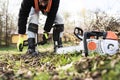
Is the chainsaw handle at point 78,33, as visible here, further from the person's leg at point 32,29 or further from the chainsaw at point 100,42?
the person's leg at point 32,29

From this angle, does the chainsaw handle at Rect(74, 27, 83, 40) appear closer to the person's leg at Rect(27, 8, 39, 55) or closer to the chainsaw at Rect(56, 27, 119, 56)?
the chainsaw at Rect(56, 27, 119, 56)

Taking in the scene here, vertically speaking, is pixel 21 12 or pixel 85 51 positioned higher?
pixel 21 12

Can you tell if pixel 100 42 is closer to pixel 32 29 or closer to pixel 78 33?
pixel 78 33

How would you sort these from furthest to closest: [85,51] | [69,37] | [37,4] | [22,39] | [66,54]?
[69,37]
[22,39]
[37,4]
[66,54]
[85,51]

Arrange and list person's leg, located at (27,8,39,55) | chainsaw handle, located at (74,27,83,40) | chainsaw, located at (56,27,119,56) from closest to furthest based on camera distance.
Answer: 1. chainsaw, located at (56,27,119,56)
2. chainsaw handle, located at (74,27,83,40)
3. person's leg, located at (27,8,39,55)

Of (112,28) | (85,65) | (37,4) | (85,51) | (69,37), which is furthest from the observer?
(69,37)

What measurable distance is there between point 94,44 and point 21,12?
2009 millimetres

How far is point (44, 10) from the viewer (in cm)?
808

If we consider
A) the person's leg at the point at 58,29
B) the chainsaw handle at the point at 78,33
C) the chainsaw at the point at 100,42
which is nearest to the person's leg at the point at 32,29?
the person's leg at the point at 58,29

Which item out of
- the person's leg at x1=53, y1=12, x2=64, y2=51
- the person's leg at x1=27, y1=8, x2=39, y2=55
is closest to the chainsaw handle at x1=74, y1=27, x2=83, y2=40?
the person's leg at x1=53, y1=12, x2=64, y2=51

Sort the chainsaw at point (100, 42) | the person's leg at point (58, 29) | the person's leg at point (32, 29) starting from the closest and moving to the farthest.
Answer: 1. the chainsaw at point (100, 42)
2. the person's leg at point (32, 29)
3. the person's leg at point (58, 29)

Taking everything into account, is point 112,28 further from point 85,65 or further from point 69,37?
point 85,65

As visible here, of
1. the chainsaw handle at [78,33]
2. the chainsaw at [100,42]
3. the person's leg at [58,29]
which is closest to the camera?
the chainsaw at [100,42]

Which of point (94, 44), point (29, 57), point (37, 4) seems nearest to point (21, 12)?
point (37, 4)
